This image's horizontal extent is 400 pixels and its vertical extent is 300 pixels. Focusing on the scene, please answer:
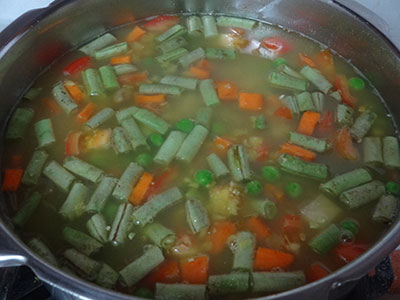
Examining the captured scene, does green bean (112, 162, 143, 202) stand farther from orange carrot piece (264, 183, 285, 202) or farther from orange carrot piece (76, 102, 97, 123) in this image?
orange carrot piece (264, 183, 285, 202)

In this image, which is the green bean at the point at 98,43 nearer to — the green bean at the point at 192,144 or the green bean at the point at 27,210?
the green bean at the point at 192,144

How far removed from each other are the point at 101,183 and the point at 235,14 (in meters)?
1.47

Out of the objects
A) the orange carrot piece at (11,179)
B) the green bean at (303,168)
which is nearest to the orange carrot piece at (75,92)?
the orange carrot piece at (11,179)

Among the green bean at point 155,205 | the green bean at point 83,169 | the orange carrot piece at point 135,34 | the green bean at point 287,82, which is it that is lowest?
the green bean at point 155,205

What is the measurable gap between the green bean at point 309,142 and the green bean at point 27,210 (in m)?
1.19

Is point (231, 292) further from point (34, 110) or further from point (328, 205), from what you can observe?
point (34, 110)

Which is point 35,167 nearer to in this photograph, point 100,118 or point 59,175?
point 59,175

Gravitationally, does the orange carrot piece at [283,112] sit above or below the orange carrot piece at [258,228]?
above

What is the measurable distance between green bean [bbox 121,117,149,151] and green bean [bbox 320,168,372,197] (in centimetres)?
84

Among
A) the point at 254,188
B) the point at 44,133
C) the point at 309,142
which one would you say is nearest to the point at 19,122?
the point at 44,133

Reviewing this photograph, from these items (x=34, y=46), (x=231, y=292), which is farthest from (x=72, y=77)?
(x=231, y=292)

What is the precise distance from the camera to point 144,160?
2.19 m

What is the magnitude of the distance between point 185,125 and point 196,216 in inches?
20.3

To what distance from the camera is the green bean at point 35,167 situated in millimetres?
2123
